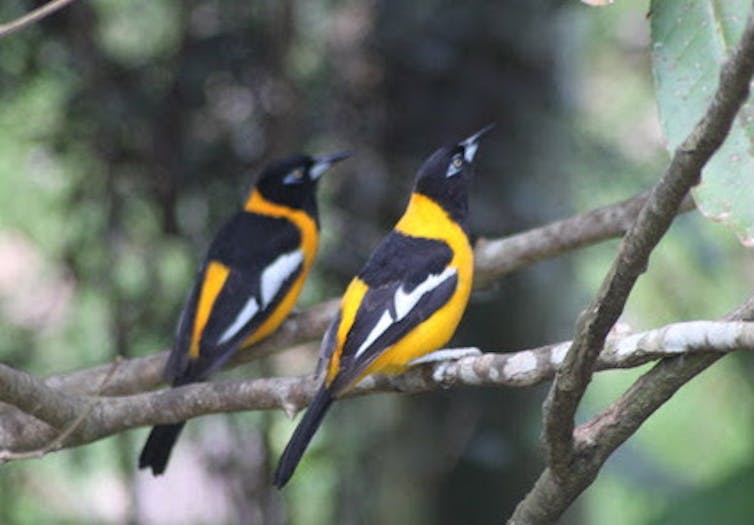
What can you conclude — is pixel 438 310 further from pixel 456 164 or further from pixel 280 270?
pixel 280 270

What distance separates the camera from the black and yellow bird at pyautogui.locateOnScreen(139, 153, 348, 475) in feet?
13.8

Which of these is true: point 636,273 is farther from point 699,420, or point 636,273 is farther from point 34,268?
point 699,420

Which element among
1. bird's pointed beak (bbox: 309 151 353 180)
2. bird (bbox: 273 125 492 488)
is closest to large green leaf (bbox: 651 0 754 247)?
bird (bbox: 273 125 492 488)

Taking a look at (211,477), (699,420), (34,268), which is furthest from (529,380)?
(699,420)

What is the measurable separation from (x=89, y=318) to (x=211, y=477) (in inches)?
33.4

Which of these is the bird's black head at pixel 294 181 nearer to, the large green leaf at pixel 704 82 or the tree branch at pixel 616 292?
the large green leaf at pixel 704 82

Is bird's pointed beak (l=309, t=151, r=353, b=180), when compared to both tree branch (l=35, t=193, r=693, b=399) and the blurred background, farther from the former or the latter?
tree branch (l=35, t=193, r=693, b=399)

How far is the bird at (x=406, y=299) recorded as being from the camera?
3.14m

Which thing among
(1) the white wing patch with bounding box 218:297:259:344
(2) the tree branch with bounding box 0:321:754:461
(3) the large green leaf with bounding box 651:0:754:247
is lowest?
(1) the white wing patch with bounding box 218:297:259:344

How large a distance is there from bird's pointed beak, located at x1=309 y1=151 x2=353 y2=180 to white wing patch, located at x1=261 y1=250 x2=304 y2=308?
0.31m

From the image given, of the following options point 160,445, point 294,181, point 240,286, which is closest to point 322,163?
point 294,181

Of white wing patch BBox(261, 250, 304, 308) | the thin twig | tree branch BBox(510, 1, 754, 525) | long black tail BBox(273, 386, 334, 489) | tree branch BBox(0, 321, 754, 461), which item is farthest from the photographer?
white wing patch BBox(261, 250, 304, 308)

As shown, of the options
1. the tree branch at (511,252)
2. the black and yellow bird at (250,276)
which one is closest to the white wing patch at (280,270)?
the black and yellow bird at (250,276)

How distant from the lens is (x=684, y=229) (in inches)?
195
